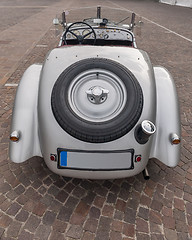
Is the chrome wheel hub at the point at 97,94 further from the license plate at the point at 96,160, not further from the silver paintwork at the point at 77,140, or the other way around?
the license plate at the point at 96,160

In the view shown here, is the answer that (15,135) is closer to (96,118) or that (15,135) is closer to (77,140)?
(77,140)

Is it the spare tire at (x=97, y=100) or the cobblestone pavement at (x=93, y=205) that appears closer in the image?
the spare tire at (x=97, y=100)

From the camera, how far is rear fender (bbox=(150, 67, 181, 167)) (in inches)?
90.9

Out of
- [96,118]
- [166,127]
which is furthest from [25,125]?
[166,127]

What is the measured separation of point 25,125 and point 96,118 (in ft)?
2.75

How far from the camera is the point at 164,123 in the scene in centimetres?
236

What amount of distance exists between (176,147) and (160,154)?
0.20 meters

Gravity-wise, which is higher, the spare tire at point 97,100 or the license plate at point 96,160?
the spare tire at point 97,100

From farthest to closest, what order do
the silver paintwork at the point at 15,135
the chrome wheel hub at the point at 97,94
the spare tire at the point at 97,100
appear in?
the silver paintwork at the point at 15,135 < the chrome wheel hub at the point at 97,94 < the spare tire at the point at 97,100

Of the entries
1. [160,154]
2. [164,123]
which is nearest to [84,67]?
[164,123]

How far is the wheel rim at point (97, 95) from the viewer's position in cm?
214

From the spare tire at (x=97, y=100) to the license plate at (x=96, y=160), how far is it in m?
0.16

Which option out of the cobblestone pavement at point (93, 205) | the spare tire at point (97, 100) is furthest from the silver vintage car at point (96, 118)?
the cobblestone pavement at point (93, 205)

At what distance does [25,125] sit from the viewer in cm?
233
